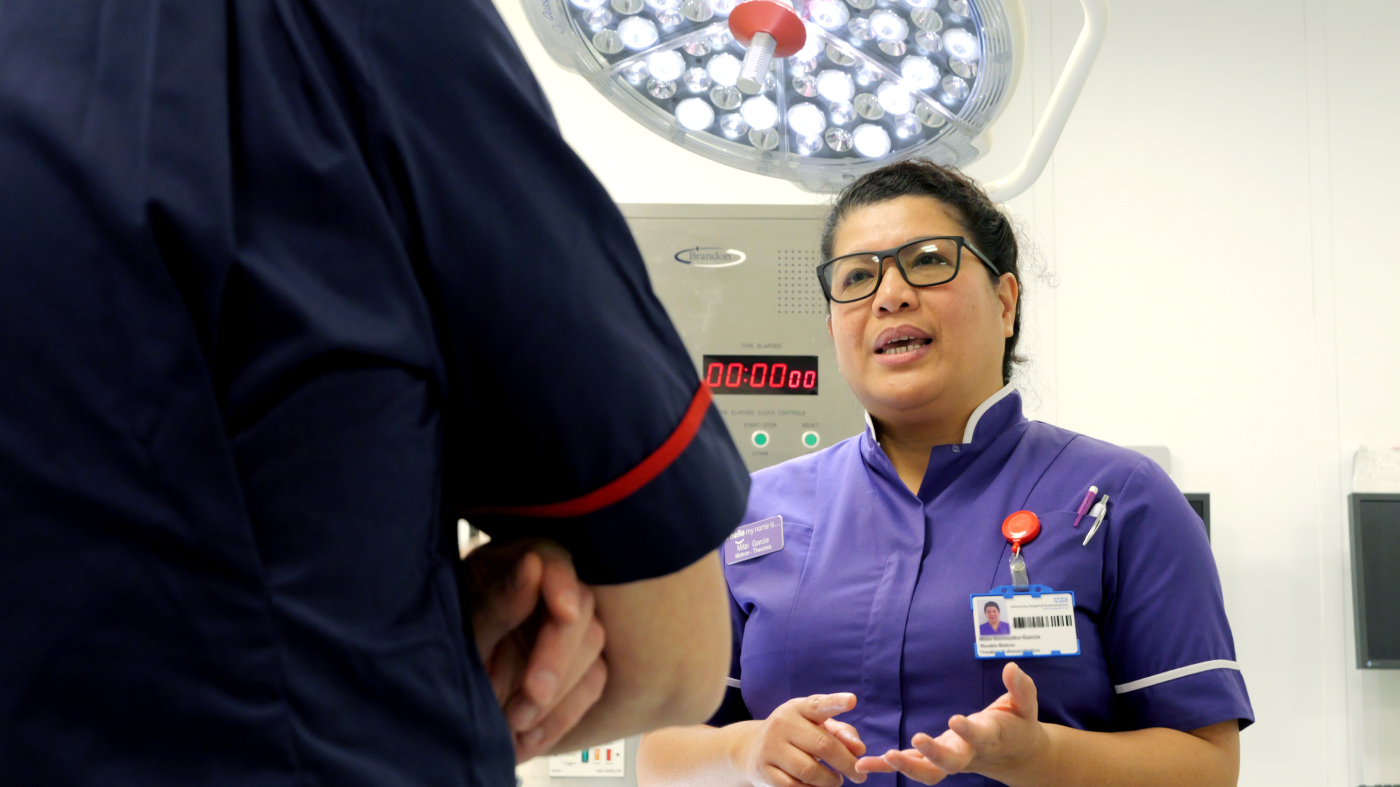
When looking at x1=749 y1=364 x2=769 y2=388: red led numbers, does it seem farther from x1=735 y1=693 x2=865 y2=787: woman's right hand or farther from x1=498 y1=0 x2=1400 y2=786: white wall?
x1=735 y1=693 x2=865 y2=787: woman's right hand

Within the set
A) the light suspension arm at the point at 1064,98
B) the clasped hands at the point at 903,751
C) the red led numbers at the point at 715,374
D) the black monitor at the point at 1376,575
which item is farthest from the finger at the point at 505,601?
the black monitor at the point at 1376,575

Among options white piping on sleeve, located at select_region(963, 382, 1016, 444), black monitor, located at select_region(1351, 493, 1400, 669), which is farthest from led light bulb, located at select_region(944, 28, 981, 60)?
black monitor, located at select_region(1351, 493, 1400, 669)

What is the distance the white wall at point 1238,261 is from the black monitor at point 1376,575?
13cm

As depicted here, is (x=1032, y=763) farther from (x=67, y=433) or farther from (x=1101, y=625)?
(x=67, y=433)

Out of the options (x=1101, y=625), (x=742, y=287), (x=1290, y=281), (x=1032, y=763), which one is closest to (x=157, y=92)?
(x=1032, y=763)

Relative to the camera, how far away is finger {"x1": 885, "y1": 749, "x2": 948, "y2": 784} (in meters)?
1.11

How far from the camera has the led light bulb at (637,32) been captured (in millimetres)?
1215

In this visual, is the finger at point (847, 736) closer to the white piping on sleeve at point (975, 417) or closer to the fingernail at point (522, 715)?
the white piping on sleeve at point (975, 417)

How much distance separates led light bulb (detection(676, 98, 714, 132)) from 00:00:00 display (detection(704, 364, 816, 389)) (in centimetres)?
101

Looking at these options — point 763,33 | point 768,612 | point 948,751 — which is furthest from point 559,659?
point 768,612

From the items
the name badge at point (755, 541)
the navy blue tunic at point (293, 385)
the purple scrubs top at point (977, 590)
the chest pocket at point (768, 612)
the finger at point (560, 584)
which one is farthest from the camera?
the name badge at point (755, 541)

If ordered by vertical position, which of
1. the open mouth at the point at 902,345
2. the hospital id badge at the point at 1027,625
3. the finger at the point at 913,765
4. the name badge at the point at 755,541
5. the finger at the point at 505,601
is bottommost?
the finger at the point at 913,765

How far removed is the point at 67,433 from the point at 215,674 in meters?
0.11

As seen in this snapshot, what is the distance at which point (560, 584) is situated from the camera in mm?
530
